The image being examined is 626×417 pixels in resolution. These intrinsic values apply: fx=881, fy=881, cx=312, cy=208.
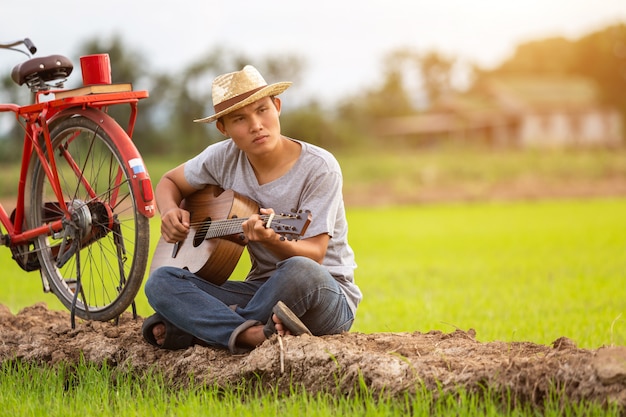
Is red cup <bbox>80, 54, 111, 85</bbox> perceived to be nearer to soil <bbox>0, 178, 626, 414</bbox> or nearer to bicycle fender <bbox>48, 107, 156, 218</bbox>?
bicycle fender <bbox>48, 107, 156, 218</bbox>

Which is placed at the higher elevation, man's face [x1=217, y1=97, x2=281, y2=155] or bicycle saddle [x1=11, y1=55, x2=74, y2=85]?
bicycle saddle [x1=11, y1=55, x2=74, y2=85]

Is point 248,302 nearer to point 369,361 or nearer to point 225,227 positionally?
point 225,227

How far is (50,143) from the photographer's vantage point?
531 centimetres

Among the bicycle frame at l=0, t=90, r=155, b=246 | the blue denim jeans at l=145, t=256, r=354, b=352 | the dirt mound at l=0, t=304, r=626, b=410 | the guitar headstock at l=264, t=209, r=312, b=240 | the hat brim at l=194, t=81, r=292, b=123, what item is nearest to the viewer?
the dirt mound at l=0, t=304, r=626, b=410

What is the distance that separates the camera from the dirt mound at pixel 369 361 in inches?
138

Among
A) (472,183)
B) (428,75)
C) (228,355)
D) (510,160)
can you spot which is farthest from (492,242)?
(428,75)

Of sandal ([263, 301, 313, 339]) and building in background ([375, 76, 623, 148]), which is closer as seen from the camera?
sandal ([263, 301, 313, 339])

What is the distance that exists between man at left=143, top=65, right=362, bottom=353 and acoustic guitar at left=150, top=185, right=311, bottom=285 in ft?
0.19

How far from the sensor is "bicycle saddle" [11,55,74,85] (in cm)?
539

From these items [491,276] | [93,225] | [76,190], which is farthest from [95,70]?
[491,276]

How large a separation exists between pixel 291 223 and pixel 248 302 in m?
0.71

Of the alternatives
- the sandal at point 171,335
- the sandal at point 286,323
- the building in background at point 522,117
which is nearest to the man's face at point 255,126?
the sandal at point 286,323

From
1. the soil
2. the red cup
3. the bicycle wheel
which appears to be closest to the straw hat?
the bicycle wheel

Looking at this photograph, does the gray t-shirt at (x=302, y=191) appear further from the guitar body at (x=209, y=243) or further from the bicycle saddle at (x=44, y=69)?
the bicycle saddle at (x=44, y=69)
